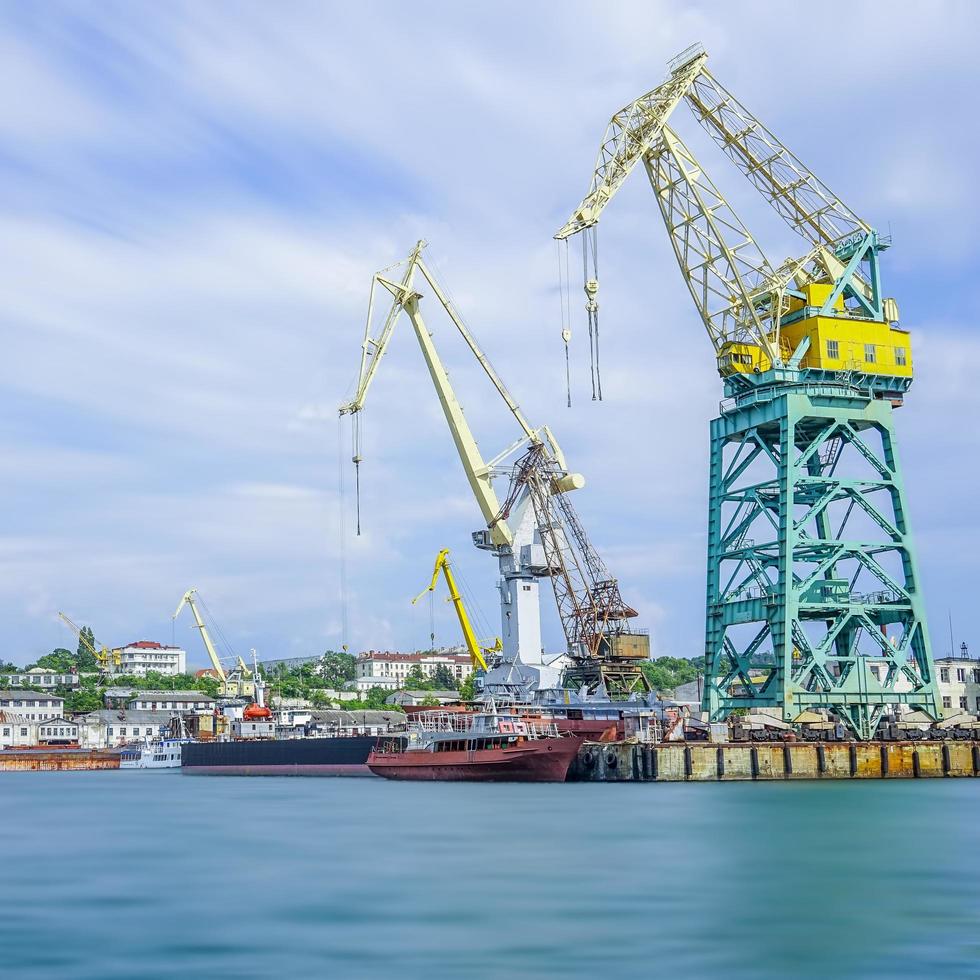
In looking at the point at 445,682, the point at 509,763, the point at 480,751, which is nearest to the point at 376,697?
the point at 445,682

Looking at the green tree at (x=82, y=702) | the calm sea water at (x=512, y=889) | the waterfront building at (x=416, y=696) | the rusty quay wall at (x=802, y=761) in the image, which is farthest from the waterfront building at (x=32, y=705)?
the rusty quay wall at (x=802, y=761)

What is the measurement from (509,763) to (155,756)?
2436 inches

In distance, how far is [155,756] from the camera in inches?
4358

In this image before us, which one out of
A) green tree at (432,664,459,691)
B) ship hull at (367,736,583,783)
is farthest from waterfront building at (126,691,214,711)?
ship hull at (367,736,583,783)

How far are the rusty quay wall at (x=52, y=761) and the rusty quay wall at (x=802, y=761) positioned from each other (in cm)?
Result: 7100

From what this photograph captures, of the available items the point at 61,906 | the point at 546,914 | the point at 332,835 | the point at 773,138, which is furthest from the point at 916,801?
the point at 773,138

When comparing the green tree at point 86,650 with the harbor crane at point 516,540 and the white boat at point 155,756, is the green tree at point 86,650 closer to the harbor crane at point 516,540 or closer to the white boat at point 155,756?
the white boat at point 155,756

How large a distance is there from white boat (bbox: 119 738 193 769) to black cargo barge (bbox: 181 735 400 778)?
1637 centimetres

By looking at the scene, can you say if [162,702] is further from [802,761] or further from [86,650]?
[802,761]

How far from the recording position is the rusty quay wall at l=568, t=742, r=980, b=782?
53.2 meters

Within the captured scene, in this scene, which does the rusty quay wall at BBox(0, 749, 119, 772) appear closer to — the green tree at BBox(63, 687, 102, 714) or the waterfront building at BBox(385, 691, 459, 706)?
the green tree at BBox(63, 687, 102, 714)

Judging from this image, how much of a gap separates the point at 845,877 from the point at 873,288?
1694 inches

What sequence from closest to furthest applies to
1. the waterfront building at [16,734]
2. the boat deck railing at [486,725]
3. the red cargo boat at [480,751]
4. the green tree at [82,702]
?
1. the red cargo boat at [480,751]
2. the boat deck railing at [486,725]
3. the waterfront building at [16,734]
4. the green tree at [82,702]

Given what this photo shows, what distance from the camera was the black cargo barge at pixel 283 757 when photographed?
7288 centimetres
